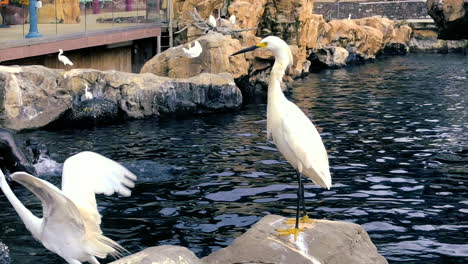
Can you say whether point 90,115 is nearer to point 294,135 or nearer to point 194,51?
point 194,51

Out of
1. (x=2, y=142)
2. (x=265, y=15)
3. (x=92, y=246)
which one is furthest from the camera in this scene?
(x=265, y=15)

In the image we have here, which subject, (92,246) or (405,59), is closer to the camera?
(92,246)

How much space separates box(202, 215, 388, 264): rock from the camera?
23.7 feet

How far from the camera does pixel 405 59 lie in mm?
40719

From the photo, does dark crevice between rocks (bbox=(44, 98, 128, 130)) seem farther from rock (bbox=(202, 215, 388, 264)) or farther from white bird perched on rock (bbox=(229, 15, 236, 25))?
rock (bbox=(202, 215, 388, 264))

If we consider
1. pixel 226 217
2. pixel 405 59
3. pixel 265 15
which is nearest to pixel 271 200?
pixel 226 217

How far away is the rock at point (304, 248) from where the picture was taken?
7219mm

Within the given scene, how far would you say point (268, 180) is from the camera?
1266cm

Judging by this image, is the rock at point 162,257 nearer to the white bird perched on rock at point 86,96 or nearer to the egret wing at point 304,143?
the egret wing at point 304,143

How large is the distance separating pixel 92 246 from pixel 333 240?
7.77ft

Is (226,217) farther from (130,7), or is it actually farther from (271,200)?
(130,7)

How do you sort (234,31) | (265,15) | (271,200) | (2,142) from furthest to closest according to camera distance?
(265,15)
(234,31)
(2,142)
(271,200)

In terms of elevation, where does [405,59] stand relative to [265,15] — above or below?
below

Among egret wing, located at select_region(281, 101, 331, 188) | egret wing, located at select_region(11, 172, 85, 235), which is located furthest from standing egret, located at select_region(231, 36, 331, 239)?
egret wing, located at select_region(11, 172, 85, 235)
